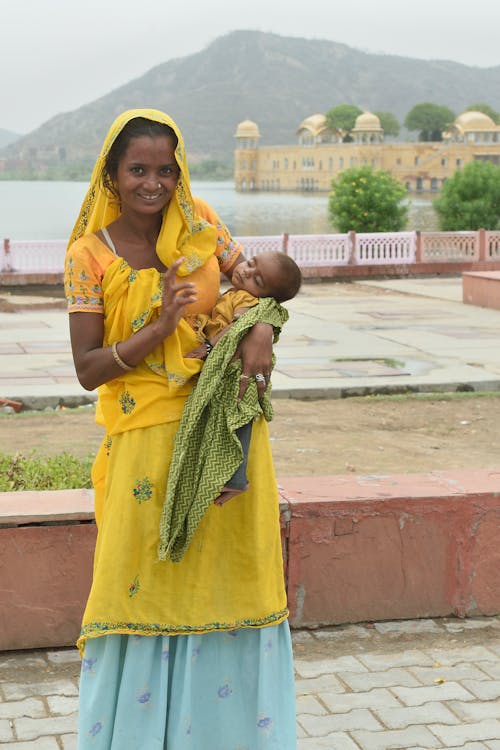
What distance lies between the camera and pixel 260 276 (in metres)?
2.39

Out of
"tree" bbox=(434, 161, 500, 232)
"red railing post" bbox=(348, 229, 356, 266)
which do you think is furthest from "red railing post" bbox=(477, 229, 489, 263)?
"tree" bbox=(434, 161, 500, 232)

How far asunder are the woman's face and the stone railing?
15.0 meters

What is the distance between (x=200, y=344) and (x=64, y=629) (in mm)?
1494

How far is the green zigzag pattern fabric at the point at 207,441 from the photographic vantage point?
2309 mm

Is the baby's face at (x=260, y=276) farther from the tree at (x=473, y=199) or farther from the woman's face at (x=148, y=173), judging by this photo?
the tree at (x=473, y=199)

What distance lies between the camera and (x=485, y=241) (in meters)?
19.4

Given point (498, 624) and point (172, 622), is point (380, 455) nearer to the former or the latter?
point (498, 624)

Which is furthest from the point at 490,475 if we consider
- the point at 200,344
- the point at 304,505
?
the point at 200,344

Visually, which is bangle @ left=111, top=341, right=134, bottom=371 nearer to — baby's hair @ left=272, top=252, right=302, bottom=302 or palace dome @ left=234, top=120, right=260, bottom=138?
baby's hair @ left=272, top=252, right=302, bottom=302

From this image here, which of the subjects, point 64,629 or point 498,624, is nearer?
point 64,629

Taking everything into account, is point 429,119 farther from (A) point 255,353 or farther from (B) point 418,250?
(A) point 255,353

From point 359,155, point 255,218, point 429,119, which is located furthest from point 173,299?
point 429,119

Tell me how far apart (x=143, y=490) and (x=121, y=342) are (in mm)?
317

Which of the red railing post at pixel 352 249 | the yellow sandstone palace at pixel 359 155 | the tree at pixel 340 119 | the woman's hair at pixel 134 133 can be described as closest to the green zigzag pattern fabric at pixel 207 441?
the woman's hair at pixel 134 133
